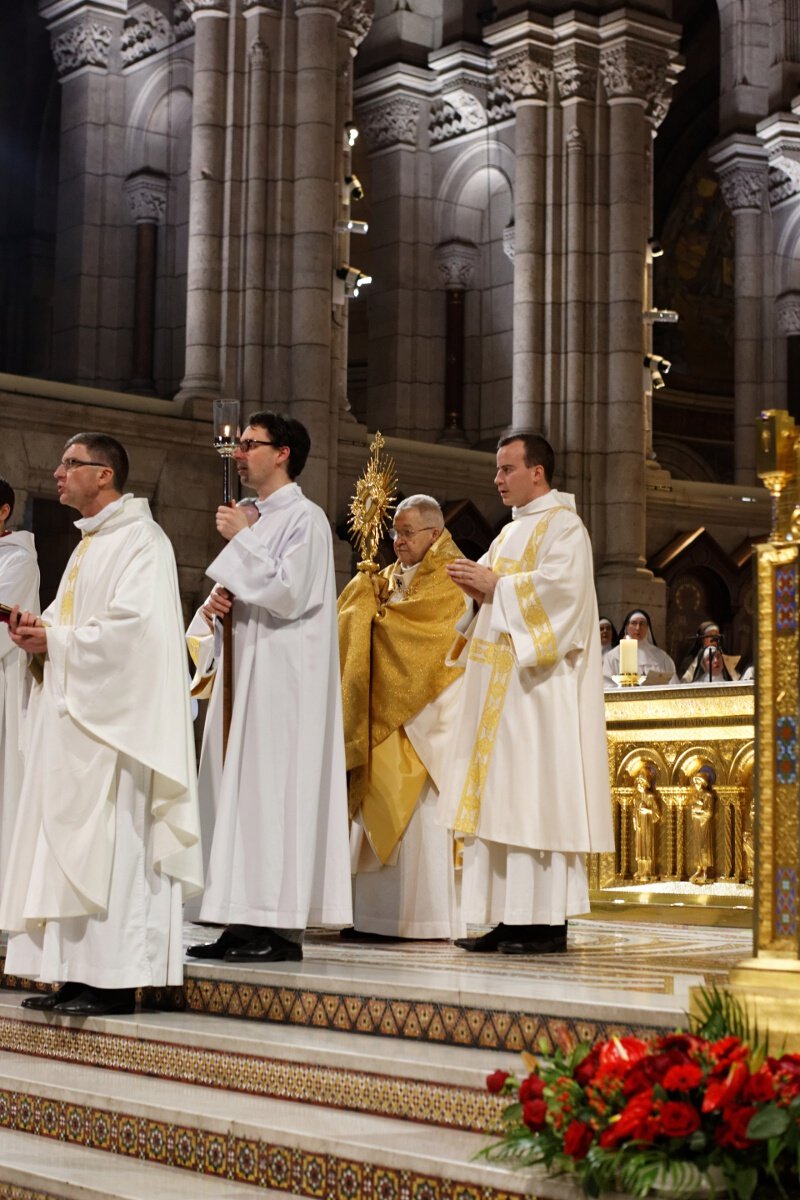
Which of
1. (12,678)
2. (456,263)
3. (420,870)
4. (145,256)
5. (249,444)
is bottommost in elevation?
(420,870)

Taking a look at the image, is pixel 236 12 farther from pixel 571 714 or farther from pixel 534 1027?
pixel 534 1027

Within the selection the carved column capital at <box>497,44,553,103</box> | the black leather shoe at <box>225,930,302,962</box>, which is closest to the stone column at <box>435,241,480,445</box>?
the carved column capital at <box>497,44,553,103</box>

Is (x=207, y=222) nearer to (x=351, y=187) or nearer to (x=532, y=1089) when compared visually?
(x=351, y=187)

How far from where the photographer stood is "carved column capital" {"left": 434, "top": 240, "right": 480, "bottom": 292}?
72.9ft

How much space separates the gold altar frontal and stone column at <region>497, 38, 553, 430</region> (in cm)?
982

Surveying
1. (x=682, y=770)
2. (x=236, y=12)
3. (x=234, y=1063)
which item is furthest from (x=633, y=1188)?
(x=236, y=12)

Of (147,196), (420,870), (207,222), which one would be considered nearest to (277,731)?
(420,870)

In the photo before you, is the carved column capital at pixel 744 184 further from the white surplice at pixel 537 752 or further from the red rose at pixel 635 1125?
the red rose at pixel 635 1125

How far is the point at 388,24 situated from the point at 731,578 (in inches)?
297

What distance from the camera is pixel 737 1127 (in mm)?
3760

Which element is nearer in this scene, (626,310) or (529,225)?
(626,310)

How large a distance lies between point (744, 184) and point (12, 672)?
1795 cm

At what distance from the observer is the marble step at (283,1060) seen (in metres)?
4.88

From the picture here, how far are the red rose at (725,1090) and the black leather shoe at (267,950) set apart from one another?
2696 mm
